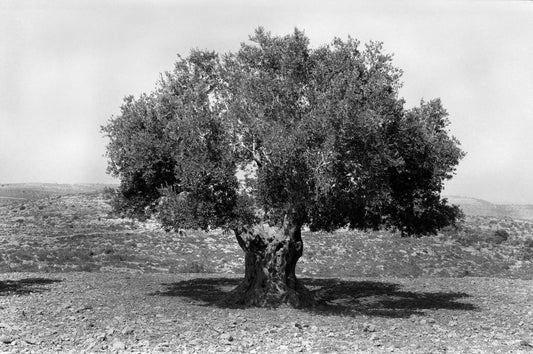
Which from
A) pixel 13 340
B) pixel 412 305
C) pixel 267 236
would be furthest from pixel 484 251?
pixel 13 340

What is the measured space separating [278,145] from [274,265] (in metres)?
7.77

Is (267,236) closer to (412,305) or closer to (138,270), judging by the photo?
(412,305)

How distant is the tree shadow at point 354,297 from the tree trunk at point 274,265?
913 millimetres

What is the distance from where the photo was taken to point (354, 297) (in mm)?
31469

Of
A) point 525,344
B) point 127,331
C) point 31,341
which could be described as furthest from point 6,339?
point 525,344

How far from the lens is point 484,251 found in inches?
2216

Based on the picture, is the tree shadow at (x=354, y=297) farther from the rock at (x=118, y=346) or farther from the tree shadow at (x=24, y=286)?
the rock at (x=118, y=346)

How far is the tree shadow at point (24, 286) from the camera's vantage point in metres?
30.8

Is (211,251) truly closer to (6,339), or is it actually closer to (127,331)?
(127,331)

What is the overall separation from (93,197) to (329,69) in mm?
54837

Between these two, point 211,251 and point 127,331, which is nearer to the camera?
point 127,331

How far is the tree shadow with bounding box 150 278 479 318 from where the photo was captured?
26656 mm

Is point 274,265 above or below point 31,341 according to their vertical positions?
above

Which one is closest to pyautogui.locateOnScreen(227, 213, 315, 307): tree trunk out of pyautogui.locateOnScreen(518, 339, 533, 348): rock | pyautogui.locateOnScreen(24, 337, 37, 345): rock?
pyautogui.locateOnScreen(518, 339, 533, 348): rock
